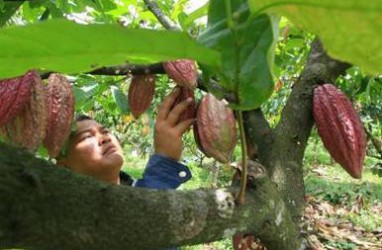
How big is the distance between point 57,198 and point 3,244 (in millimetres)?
61

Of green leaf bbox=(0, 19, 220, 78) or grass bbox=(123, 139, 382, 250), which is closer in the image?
green leaf bbox=(0, 19, 220, 78)

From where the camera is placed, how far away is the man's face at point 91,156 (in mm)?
1636

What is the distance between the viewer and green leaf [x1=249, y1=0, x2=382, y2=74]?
440 millimetres

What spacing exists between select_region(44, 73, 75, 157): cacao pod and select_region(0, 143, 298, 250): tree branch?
0.41 m

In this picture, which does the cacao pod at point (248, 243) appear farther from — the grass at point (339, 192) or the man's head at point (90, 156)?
the grass at point (339, 192)

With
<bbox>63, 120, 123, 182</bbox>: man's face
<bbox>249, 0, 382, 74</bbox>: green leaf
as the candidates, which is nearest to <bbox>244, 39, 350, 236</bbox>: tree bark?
<bbox>249, 0, 382, 74</bbox>: green leaf

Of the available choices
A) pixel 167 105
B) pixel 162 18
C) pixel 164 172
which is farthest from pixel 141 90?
pixel 164 172

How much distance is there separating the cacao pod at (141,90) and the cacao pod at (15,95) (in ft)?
1.16

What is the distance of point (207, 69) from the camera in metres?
0.64

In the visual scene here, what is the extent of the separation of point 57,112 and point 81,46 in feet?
1.72

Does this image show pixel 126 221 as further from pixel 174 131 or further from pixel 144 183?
pixel 144 183

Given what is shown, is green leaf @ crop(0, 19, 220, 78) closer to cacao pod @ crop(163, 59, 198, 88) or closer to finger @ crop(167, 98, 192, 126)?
cacao pod @ crop(163, 59, 198, 88)

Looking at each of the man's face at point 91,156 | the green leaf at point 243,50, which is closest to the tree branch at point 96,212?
the green leaf at point 243,50

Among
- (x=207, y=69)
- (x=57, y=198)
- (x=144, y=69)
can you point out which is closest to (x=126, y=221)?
(x=57, y=198)
